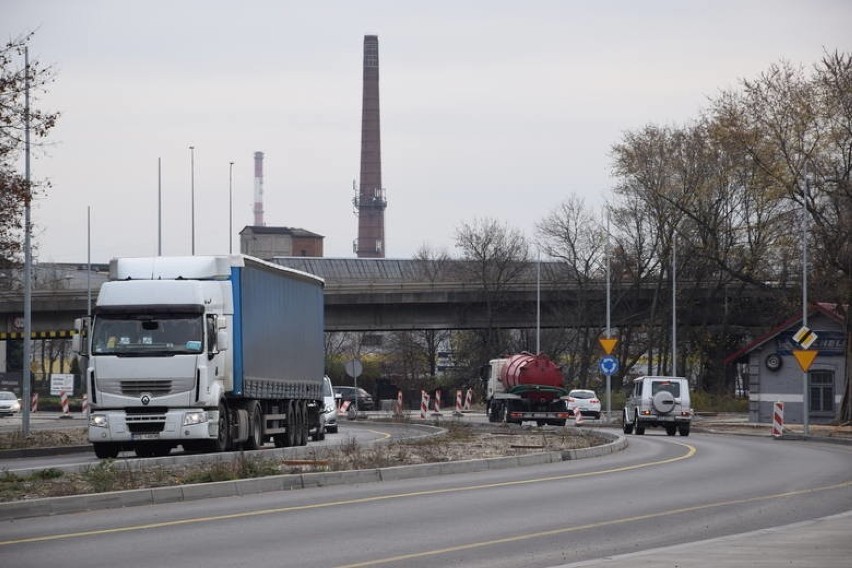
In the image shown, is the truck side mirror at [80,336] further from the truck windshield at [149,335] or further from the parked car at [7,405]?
the parked car at [7,405]

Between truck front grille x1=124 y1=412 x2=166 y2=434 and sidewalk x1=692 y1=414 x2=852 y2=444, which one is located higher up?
truck front grille x1=124 y1=412 x2=166 y2=434

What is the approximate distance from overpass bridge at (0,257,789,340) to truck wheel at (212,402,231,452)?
4469cm

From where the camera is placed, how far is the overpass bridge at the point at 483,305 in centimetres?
7575

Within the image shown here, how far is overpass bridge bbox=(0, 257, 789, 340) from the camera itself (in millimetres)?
75750

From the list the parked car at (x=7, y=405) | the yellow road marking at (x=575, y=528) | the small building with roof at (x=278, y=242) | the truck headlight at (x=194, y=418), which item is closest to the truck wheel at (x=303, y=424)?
the truck headlight at (x=194, y=418)

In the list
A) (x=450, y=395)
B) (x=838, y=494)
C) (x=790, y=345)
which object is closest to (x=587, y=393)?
(x=790, y=345)

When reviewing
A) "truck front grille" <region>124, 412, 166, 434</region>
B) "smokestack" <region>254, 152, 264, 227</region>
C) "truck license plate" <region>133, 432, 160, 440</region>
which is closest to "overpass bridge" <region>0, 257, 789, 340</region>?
"truck front grille" <region>124, 412, 166, 434</region>

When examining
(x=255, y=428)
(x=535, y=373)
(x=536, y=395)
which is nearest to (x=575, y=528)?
(x=255, y=428)

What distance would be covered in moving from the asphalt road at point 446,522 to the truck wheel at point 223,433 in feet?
19.2

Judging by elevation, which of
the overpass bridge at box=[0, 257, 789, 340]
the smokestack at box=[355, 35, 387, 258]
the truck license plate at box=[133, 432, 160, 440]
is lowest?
the truck license plate at box=[133, 432, 160, 440]

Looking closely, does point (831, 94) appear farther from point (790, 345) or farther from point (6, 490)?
point (6, 490)

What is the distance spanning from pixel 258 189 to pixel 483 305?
372 feet

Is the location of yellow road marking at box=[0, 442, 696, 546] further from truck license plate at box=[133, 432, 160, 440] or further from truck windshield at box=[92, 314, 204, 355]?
truck license plate at box=[133, 432, 160, 440]

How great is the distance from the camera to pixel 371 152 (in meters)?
149
